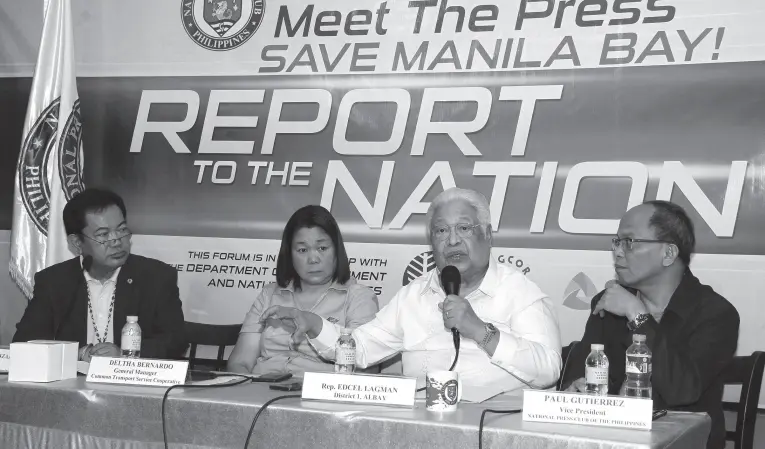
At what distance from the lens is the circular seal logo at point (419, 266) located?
4.16m

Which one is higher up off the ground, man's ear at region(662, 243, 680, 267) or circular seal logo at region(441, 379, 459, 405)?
man's ear at region(662, 243, 680, 267)

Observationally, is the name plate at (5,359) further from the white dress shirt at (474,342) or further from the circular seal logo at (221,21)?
the circular seal logo at (221,21)

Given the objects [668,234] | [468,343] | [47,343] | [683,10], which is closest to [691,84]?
[683,10]

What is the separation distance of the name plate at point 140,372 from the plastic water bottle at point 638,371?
1273 millimetres

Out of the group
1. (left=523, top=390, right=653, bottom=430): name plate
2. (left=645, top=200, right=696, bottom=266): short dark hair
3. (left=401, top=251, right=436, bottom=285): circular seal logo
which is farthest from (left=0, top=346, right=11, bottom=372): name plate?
(left=645, top=200, right=696, bottom=266): short dark hair

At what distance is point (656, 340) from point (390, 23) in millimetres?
2300

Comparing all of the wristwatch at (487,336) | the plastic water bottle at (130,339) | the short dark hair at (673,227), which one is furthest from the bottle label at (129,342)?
the short dark hair at (673,227)

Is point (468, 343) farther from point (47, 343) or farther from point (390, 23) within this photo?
point (390, 23)

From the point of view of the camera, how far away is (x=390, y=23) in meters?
4.27

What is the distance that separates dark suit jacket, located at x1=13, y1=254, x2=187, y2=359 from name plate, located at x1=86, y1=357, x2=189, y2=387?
956mm

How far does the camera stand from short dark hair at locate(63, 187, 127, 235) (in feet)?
11.8

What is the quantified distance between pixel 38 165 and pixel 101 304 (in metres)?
1.33

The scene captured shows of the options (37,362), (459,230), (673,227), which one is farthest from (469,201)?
(37,362)

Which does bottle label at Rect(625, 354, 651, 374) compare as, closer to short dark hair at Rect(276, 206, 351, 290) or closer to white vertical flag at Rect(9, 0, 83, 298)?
short dark hair at Rect(276, 206, 351, 290)
